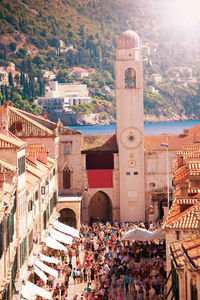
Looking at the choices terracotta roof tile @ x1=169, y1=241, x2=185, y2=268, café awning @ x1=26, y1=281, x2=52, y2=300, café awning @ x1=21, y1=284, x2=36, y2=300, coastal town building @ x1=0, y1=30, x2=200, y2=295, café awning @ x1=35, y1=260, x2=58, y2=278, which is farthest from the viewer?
coastal town building @ x1=0, y1=30, x2=200, y2=295

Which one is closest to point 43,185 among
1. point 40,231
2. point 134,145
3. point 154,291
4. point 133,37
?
point 40,231

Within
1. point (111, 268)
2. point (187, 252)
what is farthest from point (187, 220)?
point (111, 268)

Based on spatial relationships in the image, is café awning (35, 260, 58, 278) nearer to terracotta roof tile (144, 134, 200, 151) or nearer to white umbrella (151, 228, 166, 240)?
white umbrella (151, 228, 166, 240)

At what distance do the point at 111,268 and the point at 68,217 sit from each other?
951 inches

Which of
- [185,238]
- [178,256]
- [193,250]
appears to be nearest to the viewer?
[193,250]

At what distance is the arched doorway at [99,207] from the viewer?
7844cm

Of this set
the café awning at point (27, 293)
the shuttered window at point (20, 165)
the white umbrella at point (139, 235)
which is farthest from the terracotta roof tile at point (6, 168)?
the white umbrella at point (139, 235)

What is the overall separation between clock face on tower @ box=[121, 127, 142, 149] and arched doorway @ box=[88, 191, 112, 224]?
7.02 m

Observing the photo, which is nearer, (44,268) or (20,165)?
(20,165)

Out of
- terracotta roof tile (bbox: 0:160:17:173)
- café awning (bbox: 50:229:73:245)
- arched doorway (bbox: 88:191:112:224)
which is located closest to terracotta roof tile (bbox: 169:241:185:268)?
terracotta roof tile (bbox: 0:160:17:173)

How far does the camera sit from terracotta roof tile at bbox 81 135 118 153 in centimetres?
7588

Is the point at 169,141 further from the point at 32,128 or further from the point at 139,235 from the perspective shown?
the point at 139,235

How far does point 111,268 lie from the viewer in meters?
46.2

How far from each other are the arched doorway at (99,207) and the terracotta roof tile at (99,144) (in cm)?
550
